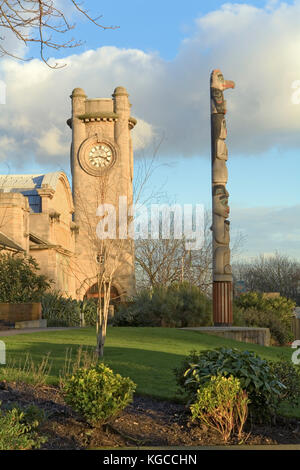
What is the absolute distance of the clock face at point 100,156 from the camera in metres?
49.3

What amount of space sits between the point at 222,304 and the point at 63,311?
814 cm

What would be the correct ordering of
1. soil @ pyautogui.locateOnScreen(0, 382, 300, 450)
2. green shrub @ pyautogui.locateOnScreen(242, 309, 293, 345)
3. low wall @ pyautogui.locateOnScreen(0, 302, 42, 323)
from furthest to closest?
green shrub @ pyautogui.locateOnScreen(242, 309, 293, 345) → low wall @ pyautogui.locateOnScreen(0, 302, 42, 323) → soil @ pyautogui.locateOnScreen(0, 382, 300, 450)

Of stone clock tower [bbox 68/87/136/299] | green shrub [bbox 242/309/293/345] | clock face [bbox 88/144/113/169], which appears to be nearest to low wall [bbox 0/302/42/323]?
green shrub [bbox 242/309/293/345]

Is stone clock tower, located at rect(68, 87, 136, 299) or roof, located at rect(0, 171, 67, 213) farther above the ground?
stone clock tower, located at rect(68, 87, 136, 299)

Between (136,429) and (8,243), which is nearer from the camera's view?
(136,429)

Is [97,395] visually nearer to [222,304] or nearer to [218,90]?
[222,304]

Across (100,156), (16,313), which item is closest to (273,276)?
(100,156)

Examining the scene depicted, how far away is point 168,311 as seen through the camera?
24.5 m

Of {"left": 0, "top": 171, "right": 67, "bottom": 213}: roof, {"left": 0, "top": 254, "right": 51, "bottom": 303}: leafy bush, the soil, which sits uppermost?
{"left": 0, "top": 171, "right": 67, "bottom": 213}: roof

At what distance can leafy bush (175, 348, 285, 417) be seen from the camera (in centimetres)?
732

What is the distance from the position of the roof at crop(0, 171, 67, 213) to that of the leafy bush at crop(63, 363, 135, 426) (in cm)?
3171

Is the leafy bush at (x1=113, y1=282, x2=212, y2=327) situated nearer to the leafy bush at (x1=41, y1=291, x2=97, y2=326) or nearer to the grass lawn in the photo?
the leafy bush at (x1=41, y1=291, x2=97, y2=326)

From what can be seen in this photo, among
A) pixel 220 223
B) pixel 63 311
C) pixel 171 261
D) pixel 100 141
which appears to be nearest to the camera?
pixel 220 223

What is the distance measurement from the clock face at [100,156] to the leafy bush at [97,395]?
4298 cm
